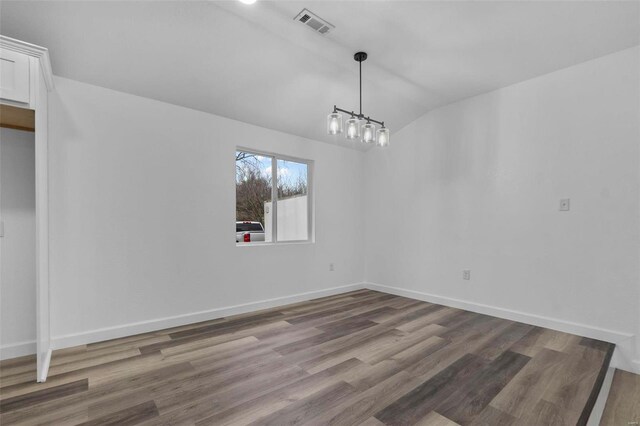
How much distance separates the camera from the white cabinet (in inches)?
77.9

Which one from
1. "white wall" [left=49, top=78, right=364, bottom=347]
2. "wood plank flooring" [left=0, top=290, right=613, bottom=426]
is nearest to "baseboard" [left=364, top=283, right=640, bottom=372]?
"wood plank flooring" [left=0, top=290, right=613, bottom=426]

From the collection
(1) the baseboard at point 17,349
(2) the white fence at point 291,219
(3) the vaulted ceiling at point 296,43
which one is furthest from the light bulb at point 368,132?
(1) the baseboard at point 17,349

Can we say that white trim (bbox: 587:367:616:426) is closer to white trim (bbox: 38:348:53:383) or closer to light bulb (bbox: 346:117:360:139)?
light bulb (bbox: 346:117:360:139)

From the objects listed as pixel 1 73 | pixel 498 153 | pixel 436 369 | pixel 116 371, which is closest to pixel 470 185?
pixel 498 153

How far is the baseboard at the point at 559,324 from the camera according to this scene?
270cm

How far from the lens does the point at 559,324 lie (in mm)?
3133

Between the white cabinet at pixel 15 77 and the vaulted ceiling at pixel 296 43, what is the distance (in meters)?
0.39

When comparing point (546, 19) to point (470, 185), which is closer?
point (546, 19)

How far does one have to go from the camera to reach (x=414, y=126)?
4520 millimetres

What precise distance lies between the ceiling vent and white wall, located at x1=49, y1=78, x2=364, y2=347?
5.12ft

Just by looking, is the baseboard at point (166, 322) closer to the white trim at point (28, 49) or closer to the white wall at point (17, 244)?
the white wall at point (17, 244)

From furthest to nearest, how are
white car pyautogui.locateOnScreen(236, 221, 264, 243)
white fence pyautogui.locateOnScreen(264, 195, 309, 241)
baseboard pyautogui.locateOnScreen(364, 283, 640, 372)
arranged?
white fence pyautogui.locateOnScreen(264, 195, 309, 241)
white car pyautogui.locateOnScreen(236, 221, 264, 243)
baseboard pyautogui.locateOnScreen(364, 283, 640, 372)

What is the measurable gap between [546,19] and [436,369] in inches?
117

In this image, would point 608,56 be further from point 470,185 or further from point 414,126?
point 414,126
